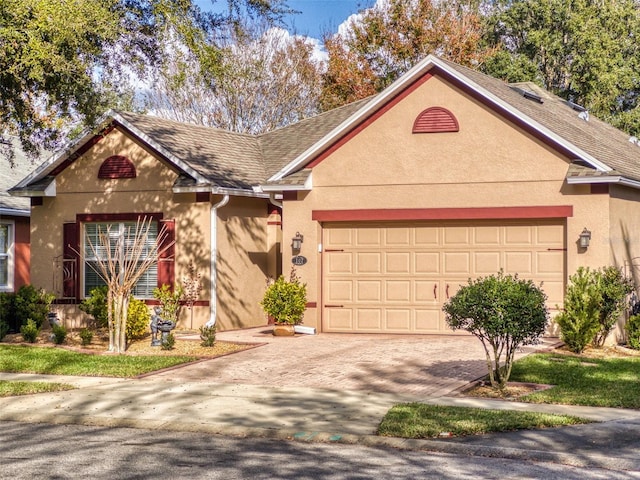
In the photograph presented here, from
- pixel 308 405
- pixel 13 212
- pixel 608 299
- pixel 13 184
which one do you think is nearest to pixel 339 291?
pixel 608 299

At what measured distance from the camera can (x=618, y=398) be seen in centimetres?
1238

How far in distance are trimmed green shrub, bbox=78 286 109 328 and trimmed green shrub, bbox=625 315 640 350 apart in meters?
10.5

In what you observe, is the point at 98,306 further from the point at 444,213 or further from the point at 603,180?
the point at 603,180

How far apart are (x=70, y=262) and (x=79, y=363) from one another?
719cm

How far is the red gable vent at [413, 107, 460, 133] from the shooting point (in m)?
19.8

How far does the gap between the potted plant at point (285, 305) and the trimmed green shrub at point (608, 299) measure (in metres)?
5.91

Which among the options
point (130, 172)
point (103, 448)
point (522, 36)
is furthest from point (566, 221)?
point (522, 36)

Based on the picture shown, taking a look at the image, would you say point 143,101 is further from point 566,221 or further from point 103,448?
point 103,448

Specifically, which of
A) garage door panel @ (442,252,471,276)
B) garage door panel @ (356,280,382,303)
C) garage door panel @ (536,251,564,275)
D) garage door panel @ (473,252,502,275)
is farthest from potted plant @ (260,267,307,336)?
garage door panel @ (536,251,564,275)

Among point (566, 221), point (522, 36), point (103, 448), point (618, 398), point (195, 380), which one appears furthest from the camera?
point (522, 36)

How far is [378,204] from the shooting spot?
20250mm

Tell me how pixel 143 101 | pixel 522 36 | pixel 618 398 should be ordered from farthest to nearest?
1. pixel 143 101
2. pixel 522 36
3. pixel 618 398

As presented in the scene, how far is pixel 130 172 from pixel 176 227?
1838 millimetres

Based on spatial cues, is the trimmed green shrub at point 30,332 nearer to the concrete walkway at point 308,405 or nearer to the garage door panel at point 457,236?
the concrete walkway at point 308,405
